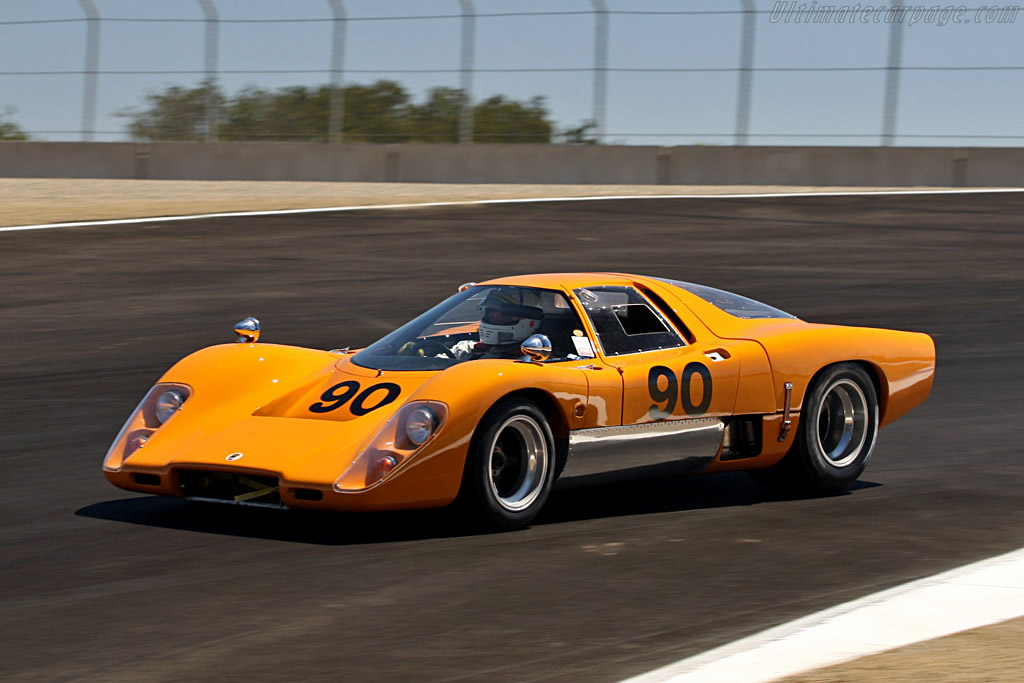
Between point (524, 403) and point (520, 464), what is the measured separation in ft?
0.98

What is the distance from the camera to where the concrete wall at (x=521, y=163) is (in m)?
23.9

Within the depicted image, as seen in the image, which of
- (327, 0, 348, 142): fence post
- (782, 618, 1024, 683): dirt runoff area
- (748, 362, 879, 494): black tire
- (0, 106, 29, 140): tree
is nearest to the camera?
(782, 618, 1024, 683): dirt runoff area

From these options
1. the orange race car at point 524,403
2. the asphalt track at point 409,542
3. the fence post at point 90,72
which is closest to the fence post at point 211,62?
the fence post at point 90,72

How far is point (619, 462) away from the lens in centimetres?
677

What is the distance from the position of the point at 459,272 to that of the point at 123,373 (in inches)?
218

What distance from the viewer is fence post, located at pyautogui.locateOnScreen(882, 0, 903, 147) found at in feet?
81.4

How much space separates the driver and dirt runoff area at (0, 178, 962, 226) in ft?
45.7

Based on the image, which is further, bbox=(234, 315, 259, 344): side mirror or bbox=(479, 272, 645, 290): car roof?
bbox=(234, 315, 259, 344): side mirror

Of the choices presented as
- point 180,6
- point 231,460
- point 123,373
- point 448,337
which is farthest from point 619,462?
point 180,6

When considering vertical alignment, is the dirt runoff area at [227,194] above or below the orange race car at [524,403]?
above

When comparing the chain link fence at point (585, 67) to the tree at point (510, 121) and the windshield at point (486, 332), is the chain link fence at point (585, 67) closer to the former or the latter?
the tree at point (510, 121)

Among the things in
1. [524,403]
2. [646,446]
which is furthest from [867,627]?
[646,446]

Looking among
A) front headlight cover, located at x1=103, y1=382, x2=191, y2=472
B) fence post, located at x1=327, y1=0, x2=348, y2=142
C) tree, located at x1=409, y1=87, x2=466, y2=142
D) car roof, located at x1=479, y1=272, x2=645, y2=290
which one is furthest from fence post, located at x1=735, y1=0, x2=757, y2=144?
front headlight cover, located at x1=103, y1=382, x2=191, y2=472

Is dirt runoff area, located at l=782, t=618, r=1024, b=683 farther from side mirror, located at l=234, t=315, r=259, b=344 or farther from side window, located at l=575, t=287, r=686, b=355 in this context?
side mirror, located at l=234, t=315, r=259, b=344
